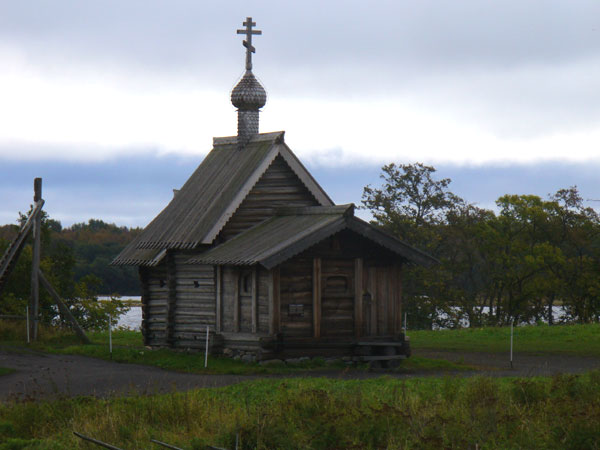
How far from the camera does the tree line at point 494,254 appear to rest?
5472 cm

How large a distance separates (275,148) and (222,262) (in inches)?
198

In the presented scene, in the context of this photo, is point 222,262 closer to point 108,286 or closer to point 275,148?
point 275,148

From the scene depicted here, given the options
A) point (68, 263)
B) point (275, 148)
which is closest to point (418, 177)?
point (68, 263)

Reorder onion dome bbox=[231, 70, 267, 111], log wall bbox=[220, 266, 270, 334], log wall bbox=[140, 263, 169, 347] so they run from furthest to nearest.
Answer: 1. onion dome bbox=[231, 70, 267, 111]
2. log wall bbox=[140, 263, 169, 347]
3. log wall bbox=[220, 266, 270, 334]

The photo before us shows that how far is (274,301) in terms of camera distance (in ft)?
87.7

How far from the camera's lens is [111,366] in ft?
90.0

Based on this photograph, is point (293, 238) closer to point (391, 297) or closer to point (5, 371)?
point (391, 297)

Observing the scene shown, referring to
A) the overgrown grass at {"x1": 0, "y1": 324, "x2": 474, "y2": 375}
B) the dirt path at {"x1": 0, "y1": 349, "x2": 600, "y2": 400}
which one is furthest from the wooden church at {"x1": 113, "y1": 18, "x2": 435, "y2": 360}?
Answer: the dirt path at {"x1": 0, "y1": 349, "x2": 600, "y2": 400}

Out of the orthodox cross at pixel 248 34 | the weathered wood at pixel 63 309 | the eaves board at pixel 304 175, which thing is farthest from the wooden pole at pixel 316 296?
the weathered wood at pixel 63 309

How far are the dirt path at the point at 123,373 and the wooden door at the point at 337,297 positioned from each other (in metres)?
2.23

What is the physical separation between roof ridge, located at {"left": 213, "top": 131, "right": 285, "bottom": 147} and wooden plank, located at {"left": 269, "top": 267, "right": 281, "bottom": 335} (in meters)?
5.87

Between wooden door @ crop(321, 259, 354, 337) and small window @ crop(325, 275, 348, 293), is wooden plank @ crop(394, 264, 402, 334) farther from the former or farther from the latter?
small window @ crop(325, 275, 348, 293)

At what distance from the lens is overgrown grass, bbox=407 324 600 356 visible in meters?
33.5

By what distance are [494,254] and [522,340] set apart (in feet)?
65.3
